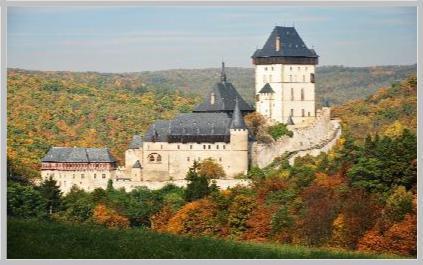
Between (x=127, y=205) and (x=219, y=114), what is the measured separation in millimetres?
4456

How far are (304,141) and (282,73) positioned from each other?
8.80 feet

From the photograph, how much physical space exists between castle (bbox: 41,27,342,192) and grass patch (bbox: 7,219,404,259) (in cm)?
1153

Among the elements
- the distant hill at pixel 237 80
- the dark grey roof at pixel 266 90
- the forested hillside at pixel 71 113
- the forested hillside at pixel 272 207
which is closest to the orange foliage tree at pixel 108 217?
the forested hillside at pixel 272 207

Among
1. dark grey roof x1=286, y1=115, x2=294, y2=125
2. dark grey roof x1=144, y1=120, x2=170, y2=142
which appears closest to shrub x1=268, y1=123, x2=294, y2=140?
dark grey roof x1=286, y1=115, x2=294, y2=125

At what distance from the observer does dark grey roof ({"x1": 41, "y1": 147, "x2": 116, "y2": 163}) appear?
37938mm

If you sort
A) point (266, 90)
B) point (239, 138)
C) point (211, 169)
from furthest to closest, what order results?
1. point (266, 90)
2. point (239, 138)
3. point (211, 169)

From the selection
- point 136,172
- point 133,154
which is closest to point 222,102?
point 133,154

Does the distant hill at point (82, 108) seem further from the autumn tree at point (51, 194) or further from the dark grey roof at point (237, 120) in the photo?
the dark grey roof at point (237, 120)

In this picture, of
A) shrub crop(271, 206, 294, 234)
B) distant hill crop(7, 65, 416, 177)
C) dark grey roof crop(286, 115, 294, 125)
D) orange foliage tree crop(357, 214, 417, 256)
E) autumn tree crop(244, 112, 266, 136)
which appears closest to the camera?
orange foliage tree crop(357, 214, 417, 256)

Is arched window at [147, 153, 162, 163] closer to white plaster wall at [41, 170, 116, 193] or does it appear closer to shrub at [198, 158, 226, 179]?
white plaster wall at [41, 170, 116, 193]

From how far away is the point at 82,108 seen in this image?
2165 inches

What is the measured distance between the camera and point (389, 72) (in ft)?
216

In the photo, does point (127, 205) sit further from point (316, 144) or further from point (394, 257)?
point (394, 257)

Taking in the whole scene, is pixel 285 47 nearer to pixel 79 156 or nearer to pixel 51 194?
pixel 79 156
